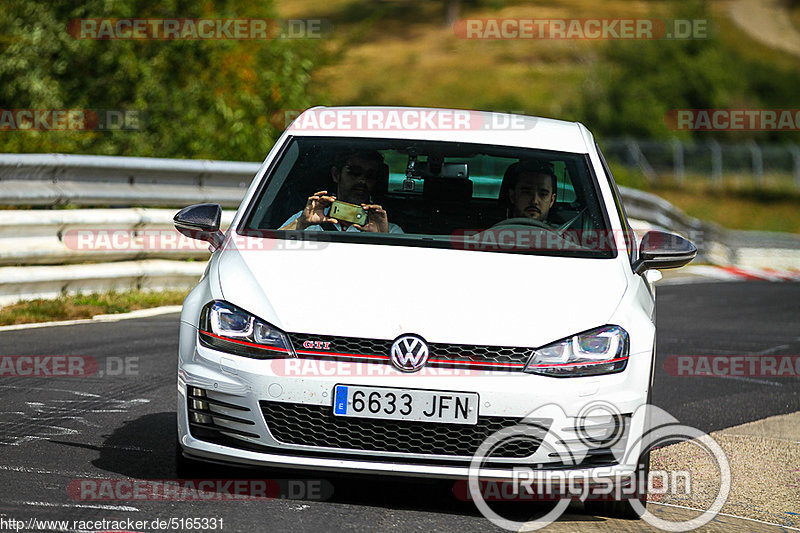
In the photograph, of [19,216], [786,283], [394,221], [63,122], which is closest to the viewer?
[394,221]

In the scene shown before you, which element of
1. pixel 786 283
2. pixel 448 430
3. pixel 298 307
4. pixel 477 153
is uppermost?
pixel 477 153

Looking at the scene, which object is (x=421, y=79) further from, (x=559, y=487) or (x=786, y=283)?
(x=559, y=487)

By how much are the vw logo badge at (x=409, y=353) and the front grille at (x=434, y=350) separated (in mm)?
27

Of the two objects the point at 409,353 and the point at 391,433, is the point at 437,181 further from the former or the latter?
the point at 391,433

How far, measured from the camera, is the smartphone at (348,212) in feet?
18.8

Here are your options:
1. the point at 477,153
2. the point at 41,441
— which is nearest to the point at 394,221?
the point at 477,153

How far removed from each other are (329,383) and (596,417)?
1032 millimetres

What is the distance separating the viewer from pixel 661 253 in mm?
5566

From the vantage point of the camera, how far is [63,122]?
1659cm

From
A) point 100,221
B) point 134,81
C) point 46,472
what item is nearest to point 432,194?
point 46,472

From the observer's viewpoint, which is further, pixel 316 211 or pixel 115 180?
pixel 115 180

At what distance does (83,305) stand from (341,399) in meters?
6.01

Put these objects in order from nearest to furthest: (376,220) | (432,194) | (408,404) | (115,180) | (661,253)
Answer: (408,404)
(661,253)
(376,220)
(432,194)
(115,180)

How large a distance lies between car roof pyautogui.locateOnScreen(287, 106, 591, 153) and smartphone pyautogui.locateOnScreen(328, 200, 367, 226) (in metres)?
0.43
